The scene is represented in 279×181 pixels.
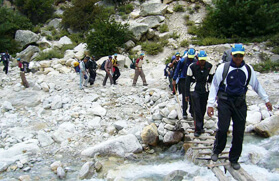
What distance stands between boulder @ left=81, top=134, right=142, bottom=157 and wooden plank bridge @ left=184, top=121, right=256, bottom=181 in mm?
1362

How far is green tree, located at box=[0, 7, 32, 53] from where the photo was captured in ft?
62.9

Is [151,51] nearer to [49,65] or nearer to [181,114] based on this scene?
[49,65]

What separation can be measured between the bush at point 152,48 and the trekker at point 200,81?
12.0 metres

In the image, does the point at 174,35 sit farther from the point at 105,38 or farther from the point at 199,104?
the point at 199,104

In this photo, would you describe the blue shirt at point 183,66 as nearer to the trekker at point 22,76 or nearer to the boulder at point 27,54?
the trekker at point 22,76

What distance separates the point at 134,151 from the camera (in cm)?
596

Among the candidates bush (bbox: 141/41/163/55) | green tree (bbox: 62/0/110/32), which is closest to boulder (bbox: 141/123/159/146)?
bush (bbox: 141/41/163/55)

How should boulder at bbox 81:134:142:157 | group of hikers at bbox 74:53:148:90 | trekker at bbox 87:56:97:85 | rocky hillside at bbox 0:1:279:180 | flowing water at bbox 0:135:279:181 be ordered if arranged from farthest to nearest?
trekker at bbox 87:56:97:85, group of hikers at bbox 74:53:148:90, boulder at bbox 81:134:142:157, rocky hillside at bbox 0:1:279:180, flowing water at bbox 0:135:279:181

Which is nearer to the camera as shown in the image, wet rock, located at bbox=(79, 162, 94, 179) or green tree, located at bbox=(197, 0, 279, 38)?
wet rock, located at bbox=(79, 162, 94, 179)

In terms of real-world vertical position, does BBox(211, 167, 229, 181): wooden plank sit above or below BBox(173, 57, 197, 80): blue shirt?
below

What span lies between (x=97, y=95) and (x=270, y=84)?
786 cm

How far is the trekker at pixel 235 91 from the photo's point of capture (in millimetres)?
3420

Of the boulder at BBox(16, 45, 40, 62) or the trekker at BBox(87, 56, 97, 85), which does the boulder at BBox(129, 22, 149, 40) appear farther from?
the trekker at BBox(87, 56, 97, 85)

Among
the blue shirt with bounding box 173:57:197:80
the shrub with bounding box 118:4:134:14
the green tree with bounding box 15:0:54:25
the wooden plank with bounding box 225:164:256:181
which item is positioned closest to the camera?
the wooden plank with bounding box 225:164:256:181
